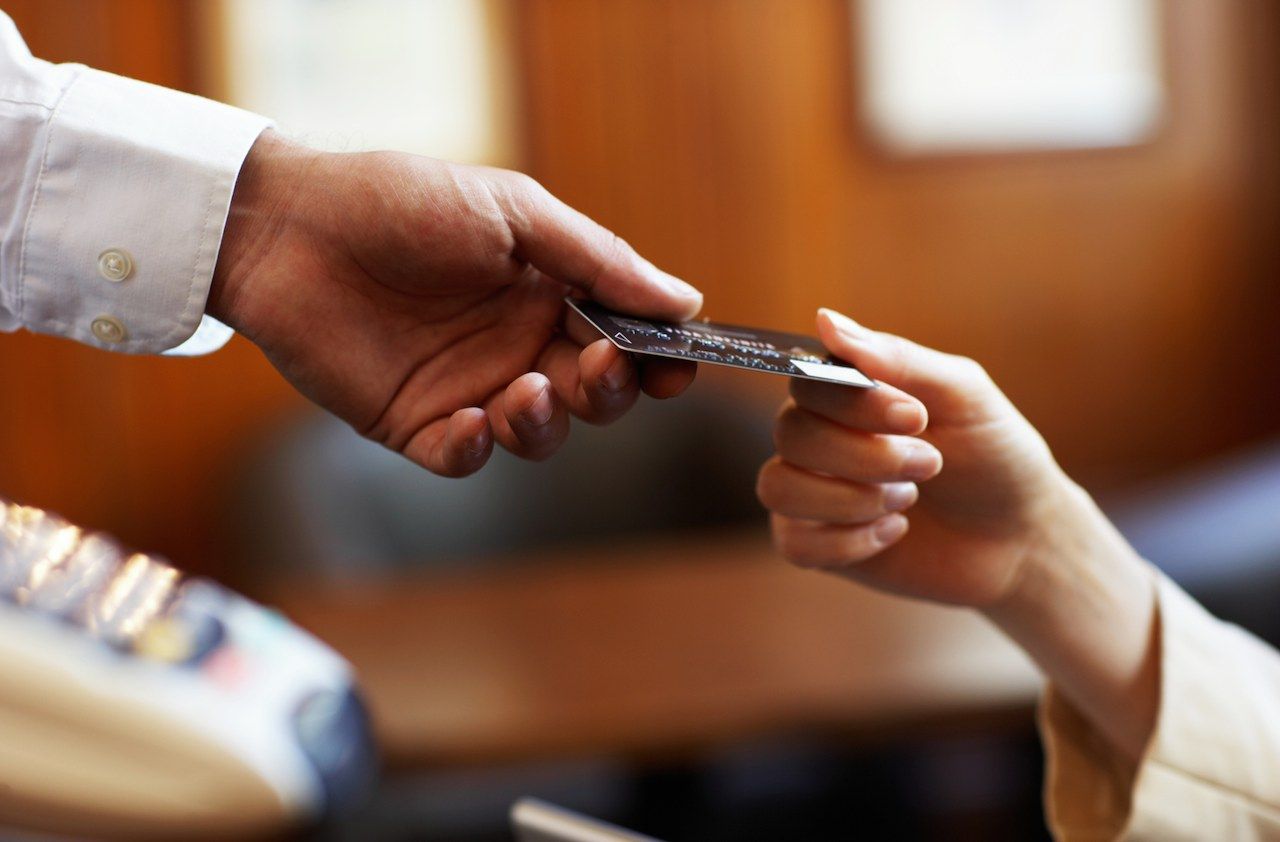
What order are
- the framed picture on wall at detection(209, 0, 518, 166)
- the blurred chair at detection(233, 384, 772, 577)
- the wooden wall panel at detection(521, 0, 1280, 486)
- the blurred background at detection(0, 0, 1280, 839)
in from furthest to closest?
the wooden wall panel at detection(521, 0, 1280, 486) < the framed picture on wall at detection(209, 0, 518, 166) < the blurred chair at detection(233, 384, 772, 577) < the blurred background at detection(0, 0, 1280, 839)

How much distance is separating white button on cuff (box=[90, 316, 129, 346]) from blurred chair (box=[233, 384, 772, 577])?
1.45 m

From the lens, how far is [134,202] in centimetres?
64

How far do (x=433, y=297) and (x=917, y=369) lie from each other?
0.27 meters

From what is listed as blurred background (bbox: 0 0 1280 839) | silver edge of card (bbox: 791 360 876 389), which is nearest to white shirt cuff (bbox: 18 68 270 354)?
silver edge of card (bbox: 791 360 876 389)

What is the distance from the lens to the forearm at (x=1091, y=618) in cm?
74

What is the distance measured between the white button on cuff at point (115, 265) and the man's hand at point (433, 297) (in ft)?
0.15

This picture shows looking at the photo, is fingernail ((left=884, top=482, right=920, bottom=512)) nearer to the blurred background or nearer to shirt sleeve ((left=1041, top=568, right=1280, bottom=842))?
shirt sleeve ((left=1041, top=568, right=1280, bottom=842))

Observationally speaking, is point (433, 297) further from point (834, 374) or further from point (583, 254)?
point (834, 374)

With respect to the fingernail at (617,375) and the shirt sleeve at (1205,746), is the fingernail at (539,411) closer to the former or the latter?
the fingernail at (617,375)

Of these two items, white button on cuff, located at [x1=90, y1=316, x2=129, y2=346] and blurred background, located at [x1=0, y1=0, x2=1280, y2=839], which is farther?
blurred background, located at [x1=0, y1=0, x2=1280, y2=839]

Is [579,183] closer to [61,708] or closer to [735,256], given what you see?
[735,256]

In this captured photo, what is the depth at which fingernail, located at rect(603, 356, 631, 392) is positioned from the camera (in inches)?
22.2

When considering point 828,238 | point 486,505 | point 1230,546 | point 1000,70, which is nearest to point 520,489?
point 486,505

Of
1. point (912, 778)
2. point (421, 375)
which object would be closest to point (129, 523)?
point (912, 778)
